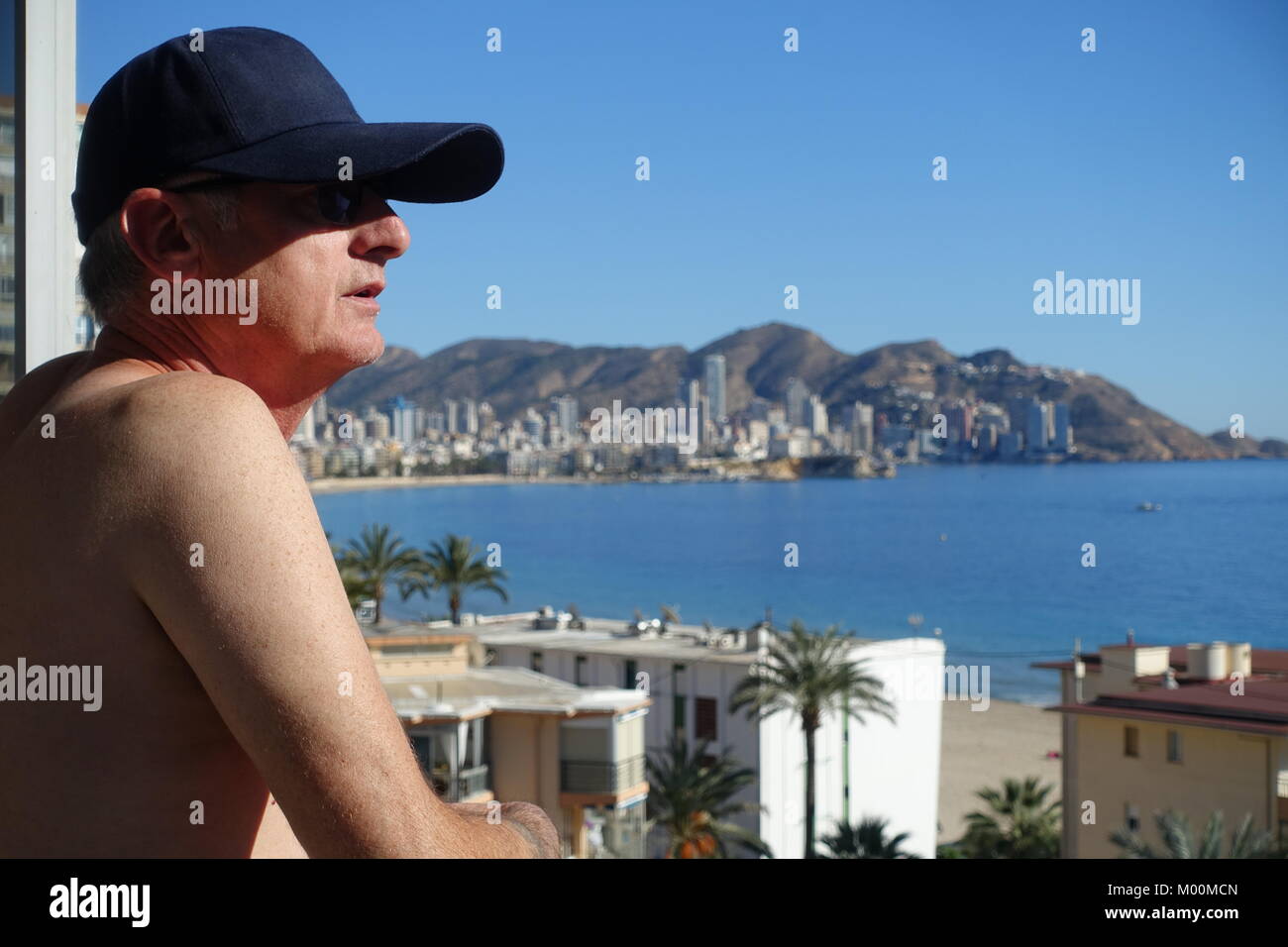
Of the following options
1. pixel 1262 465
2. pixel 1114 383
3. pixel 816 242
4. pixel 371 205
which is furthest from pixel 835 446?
pixel 371 205

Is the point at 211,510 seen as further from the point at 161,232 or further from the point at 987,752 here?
the point at 987,752

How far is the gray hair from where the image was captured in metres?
0.83

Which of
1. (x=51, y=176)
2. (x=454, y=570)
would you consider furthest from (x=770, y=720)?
(x=51, y=176)

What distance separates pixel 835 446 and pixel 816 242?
58.4 feet

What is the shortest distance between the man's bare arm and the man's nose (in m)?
0.22

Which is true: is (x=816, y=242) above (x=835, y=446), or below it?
above

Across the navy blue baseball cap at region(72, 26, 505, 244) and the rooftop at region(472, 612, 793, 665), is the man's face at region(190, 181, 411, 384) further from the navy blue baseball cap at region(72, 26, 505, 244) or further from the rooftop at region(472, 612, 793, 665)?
the rooftop at region(472, 612, 793, 665)

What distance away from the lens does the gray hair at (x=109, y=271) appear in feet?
2.73

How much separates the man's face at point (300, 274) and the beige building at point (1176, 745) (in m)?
17.7

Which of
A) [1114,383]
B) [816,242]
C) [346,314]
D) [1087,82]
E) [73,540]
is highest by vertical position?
[1087,82]

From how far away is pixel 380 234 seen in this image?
0.83 metres
